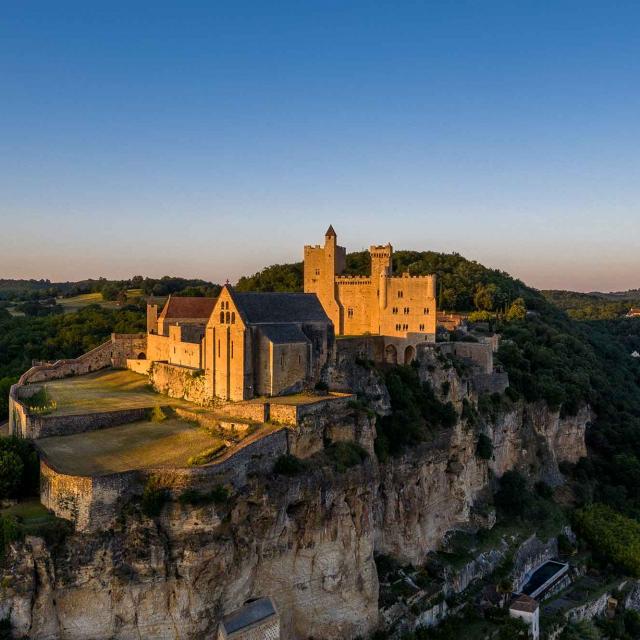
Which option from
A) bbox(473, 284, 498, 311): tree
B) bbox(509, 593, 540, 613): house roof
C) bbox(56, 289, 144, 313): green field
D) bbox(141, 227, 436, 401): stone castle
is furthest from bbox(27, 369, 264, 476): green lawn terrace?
bbox(473, 284, 498, 311): tree

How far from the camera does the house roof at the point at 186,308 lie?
47188 mm

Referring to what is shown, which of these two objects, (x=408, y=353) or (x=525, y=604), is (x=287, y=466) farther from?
(x=408, y=353)

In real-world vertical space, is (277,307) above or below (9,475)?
above

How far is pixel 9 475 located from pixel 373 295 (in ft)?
94.8

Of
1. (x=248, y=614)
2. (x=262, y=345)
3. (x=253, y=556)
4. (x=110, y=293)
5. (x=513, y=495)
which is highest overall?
(x=110, y=293)

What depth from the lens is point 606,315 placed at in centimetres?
14488

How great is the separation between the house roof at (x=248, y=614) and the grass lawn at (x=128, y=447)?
254 inches

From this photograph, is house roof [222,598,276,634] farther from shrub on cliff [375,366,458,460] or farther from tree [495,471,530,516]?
tree [495,471,530,516]

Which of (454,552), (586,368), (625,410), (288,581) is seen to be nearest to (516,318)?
(586,368)

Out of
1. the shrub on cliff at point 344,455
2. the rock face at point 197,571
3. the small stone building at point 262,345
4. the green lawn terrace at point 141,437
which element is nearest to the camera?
the rock face at point 197,571

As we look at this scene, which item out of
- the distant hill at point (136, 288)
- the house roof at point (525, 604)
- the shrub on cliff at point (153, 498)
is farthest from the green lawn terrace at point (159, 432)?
the distant hill at point (136, 288)

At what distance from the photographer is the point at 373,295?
48.3 metres

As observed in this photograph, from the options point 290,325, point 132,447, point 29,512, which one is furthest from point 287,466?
point 29,512

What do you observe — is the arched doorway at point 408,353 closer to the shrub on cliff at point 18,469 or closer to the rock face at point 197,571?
the rock face at point 197,571
